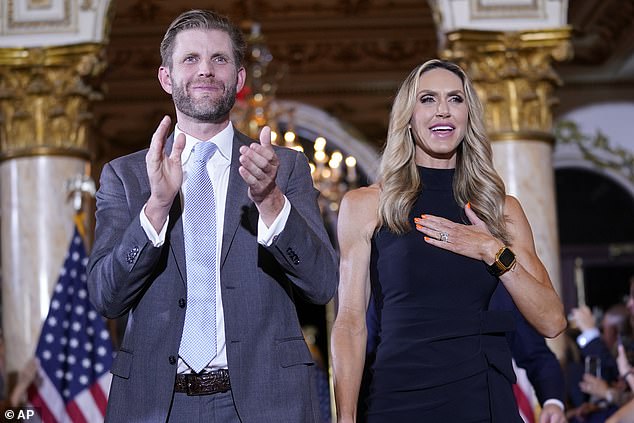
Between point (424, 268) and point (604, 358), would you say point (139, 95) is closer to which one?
point (604, 358)

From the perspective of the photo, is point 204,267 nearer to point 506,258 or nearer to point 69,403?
point 506,258

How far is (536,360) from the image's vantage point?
3.94m

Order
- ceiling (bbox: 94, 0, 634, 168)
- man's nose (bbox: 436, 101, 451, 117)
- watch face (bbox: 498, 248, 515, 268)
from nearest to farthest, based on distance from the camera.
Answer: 1. watch face (bbox: 498, 248, 515, 268)
2. man's nose (bbox: 436, 101, 451, 117)
3. ceiling (bbox: 94, 0, 634, 168)

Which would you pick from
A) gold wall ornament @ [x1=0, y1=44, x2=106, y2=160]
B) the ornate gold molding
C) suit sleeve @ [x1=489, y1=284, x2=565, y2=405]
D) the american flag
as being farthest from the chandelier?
suit sleeve @ [x1=489, y1=284, x2=565, y2=405]

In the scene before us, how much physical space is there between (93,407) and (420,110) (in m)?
3.77

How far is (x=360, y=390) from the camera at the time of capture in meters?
3.13

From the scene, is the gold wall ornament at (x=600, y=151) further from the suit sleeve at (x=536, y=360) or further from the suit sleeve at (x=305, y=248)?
the suit sleeve at (x=305, y=248)

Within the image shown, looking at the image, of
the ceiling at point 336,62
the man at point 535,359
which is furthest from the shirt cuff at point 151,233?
the ceiling at point 336,62

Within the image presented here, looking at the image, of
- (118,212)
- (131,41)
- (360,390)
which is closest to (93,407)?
(360,390)

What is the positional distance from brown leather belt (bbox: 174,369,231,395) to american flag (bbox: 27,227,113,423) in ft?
12.7

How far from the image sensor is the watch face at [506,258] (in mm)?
3105

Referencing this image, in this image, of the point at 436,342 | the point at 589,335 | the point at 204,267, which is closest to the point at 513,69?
Answer: the point at 589,335

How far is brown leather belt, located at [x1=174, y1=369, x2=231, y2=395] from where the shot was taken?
253 cm

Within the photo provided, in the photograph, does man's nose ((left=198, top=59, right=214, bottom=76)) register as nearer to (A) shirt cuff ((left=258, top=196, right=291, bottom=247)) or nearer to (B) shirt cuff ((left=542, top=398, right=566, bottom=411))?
(A) shirt cuff ((left=258, top=196, right=291, bottom=247))
